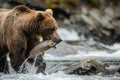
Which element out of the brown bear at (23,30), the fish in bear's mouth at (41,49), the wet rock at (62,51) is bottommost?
the fish in bear's mouth at (41,49)

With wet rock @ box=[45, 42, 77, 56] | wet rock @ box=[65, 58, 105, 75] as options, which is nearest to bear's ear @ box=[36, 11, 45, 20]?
wet rock @ box=[65, 58, 105, 75]

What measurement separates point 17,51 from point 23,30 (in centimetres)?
39

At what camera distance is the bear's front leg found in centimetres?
776

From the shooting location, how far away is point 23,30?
7789 millimetres

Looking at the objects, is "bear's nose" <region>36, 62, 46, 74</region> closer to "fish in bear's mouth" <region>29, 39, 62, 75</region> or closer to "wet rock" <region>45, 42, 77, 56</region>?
"fish in bear's mouth" <region>29, 39, 62, 75</region>

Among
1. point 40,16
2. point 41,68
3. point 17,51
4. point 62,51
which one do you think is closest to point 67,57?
point 62,51

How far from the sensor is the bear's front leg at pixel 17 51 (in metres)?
7.76

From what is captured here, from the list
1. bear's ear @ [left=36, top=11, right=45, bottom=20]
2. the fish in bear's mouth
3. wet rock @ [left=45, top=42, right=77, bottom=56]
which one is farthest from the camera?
wet rock @ [left=45, top=42, right=77, bottom=56]

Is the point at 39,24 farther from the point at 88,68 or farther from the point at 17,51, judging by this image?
the point at 88,68

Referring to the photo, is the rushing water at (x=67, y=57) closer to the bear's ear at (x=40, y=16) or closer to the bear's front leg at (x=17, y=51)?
the bear's front leg at (x=17, y=51)

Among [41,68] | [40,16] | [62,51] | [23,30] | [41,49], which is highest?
[62,51]

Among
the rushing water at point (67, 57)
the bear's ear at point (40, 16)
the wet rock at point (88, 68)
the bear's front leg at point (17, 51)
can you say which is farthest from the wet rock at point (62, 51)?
the bear's ear at point (40, 16)

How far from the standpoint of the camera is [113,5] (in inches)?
703

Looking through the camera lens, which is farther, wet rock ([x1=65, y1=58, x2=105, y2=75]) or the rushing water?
wet rock ([x1=65, y1=58, x2=105, y2=75])
